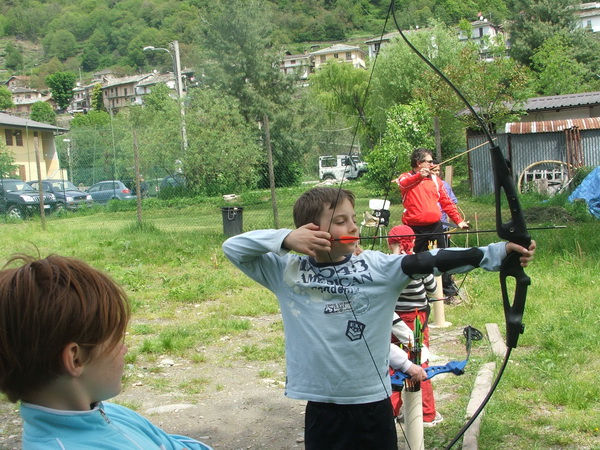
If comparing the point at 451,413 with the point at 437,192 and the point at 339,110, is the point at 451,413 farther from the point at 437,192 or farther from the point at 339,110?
the point at 339,110

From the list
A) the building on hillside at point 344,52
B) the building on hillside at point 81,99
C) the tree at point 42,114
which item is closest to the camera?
the building on hillside at point 344,52

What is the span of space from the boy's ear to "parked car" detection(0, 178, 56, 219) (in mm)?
18127

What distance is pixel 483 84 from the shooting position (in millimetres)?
16562

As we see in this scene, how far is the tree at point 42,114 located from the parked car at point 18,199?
86.4 meters

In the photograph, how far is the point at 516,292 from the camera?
2164 mm

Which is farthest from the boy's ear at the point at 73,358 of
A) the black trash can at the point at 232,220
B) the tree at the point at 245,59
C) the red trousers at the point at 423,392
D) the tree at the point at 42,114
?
the tree at the point at 42,114

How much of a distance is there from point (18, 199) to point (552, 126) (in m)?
15.0

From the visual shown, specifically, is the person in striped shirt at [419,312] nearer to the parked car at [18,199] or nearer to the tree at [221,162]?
the tree at [221,162]

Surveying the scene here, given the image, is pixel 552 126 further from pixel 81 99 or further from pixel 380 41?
pixel 81 99

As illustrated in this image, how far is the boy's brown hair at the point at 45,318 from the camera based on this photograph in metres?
1.25

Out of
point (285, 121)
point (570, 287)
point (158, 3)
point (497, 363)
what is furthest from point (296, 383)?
point (158, 3)

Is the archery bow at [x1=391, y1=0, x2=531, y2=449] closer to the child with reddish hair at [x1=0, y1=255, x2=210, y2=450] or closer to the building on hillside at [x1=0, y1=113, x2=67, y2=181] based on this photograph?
the child with reddish hair at [x1=0, y1=255, x2=210, y2=450]

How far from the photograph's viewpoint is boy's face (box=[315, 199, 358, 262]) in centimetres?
255

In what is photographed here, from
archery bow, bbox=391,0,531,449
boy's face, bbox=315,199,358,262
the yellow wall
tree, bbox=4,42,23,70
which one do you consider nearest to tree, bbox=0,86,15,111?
tree, bbox=4,42,23,70
